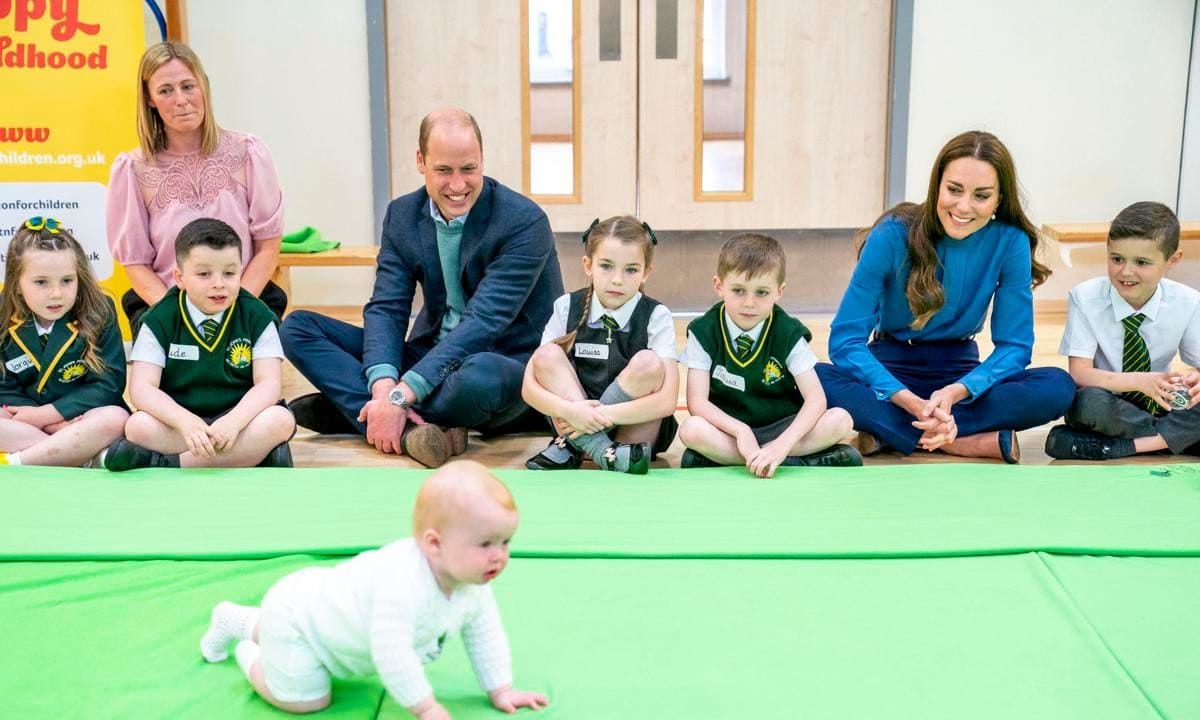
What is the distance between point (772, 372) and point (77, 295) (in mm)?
1646

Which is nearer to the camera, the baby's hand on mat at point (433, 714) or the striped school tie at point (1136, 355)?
the baby's hand on mat at point (433, 714)

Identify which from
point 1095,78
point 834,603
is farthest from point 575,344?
point 1095,78

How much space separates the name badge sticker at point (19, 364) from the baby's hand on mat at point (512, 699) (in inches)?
69.0

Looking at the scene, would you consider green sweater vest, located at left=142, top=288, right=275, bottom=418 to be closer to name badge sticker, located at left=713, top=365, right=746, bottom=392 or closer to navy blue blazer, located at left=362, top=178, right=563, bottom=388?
navy blue blazer, located at left=362, top=178, right=563, bottom=388

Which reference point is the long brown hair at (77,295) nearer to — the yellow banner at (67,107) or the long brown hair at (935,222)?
the yellow banner at (67,107)

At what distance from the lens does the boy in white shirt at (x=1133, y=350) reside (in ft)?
9.62

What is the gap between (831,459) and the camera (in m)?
2.83

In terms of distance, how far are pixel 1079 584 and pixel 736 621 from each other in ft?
2.00

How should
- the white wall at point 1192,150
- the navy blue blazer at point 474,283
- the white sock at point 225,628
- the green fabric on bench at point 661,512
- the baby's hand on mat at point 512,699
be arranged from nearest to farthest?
the baby's hand on mat at point 512,699 → the white sock at point 225,628 → the green fabric on bench at point 661,512 → the navy blue blazer at point 474,283 → the white wall at point 1192,150

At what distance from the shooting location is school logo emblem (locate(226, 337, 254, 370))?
2.86m

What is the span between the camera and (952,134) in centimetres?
477

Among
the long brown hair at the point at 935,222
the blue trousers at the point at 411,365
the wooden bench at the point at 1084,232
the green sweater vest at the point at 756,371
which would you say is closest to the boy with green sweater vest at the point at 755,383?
the green sweater vest at the point at 756,371

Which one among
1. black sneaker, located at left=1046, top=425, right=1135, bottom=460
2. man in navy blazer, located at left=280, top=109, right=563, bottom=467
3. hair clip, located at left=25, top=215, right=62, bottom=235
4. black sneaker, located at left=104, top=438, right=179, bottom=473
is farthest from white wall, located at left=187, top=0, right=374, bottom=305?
black sneaker, located at left=1046, top=425, right=1135, bottom=460

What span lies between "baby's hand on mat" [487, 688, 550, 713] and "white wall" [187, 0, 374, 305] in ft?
11.0
